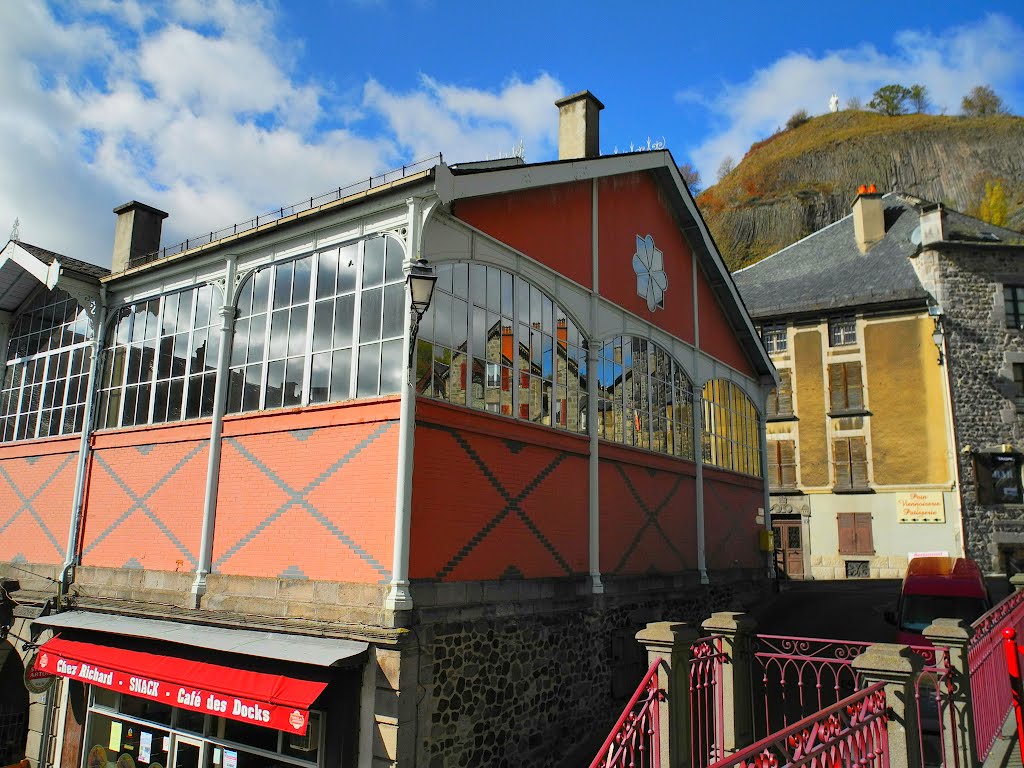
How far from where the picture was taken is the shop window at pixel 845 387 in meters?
27.2

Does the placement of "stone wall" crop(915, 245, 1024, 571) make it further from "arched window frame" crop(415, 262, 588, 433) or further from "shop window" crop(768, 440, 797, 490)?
"arched window frame" crop(415, 262, 588, 433)

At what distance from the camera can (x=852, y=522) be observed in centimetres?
2677

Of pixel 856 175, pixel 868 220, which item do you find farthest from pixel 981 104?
pixel 868 220

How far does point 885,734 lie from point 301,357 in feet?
26.5

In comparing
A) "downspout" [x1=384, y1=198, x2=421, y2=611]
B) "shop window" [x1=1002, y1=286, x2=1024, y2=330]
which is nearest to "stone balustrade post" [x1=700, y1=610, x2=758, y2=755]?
"downspout" [x1=384, y1=198, x2=421, y2=611]

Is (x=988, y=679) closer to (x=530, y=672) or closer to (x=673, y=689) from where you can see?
(x=673, y=689)

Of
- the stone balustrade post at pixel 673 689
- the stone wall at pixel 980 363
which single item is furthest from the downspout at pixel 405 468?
the stone wall at pixel 980 363

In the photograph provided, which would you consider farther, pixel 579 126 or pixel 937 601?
pixel 579 126

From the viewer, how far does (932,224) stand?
88.1 ft

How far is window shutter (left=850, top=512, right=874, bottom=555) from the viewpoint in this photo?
26.4 meters

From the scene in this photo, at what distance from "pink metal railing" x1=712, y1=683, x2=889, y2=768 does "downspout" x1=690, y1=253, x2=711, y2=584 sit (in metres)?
10.4

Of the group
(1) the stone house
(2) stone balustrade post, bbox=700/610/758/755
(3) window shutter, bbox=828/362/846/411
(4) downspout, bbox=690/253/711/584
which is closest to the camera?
(2) stone balustrade post, bbox=700/610/758/755

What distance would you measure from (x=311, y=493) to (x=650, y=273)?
833 centimetres

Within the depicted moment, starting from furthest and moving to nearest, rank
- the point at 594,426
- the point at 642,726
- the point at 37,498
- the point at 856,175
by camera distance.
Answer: the point at 856,175 → the point at 37,498 → the point at 594,426 → the point at 642,726
